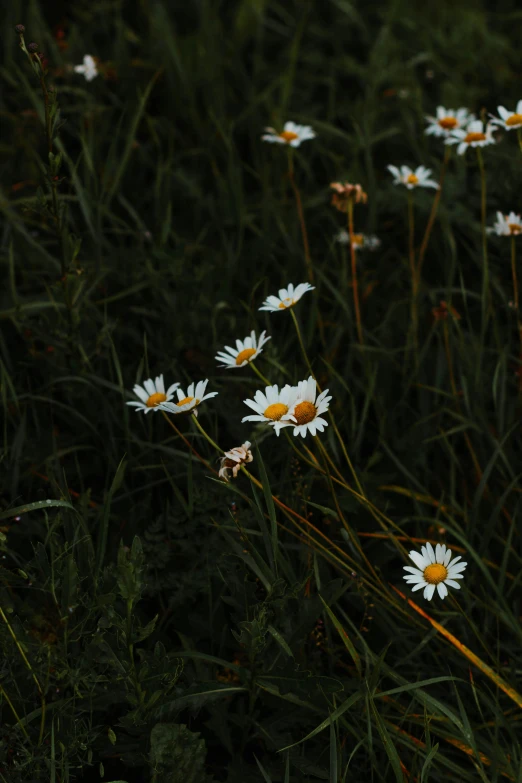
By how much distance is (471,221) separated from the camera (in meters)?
2.39

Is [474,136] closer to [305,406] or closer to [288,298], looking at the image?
[288,298]

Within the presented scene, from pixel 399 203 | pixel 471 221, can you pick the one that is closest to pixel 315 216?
pixel 399 203

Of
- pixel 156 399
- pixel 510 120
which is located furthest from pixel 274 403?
pixel 510 120

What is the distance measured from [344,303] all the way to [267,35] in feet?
5.72

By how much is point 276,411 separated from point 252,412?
434 millimetres

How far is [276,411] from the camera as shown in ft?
4.57

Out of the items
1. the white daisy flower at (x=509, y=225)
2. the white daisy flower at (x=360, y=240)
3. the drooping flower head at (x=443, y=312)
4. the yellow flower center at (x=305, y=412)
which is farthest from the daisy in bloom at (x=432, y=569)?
the white daisy flower at (x=360, y=240)

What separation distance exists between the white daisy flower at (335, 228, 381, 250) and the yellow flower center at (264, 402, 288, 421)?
103cm

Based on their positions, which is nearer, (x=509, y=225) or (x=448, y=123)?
(x=509, y=225)

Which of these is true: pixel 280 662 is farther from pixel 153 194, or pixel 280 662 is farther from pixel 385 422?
pixel 153 194

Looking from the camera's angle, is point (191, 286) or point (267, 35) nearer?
point (191, 286)

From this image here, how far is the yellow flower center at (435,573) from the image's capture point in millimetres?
1334

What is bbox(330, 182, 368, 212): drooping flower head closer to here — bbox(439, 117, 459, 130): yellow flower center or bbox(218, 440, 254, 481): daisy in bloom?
bbox(439, 117, 459, 130): yellow flower center

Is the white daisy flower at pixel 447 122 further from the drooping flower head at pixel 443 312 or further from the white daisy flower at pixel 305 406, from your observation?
the white daisy flower at pixel 305 406
